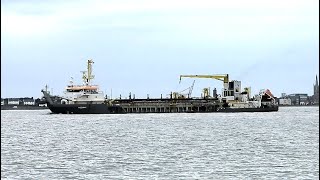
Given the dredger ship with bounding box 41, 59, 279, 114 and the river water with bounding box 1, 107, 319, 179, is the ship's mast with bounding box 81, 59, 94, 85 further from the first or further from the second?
the river water with bounding box 1, 107, 319, 179

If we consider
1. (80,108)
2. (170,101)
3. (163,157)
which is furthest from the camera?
(170,101)

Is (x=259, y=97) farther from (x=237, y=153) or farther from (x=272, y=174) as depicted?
(x=272, y=174)

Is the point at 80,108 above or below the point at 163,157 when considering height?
above

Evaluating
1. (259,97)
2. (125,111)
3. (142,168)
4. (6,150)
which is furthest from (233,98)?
A: (142,168)

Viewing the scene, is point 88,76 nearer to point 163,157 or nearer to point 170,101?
point 170,101

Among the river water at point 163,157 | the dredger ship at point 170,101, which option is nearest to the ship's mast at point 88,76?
the dredger ship at point 170,101

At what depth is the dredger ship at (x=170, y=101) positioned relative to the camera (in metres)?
119

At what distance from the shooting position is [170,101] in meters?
128

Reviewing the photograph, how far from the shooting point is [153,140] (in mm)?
49188

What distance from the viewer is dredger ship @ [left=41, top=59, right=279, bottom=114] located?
119 metres

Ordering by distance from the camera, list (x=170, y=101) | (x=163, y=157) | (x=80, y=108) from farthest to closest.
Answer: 1. (x=170, y=101)
2. (x=80, y=108)
3. (x=163, y=157)

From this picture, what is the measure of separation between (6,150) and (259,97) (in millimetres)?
87548

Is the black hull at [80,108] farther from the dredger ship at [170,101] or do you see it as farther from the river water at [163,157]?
the river water at [163,157]

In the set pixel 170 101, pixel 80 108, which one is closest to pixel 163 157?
pixel 80 108
